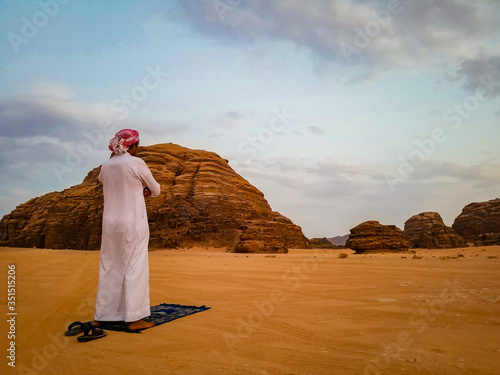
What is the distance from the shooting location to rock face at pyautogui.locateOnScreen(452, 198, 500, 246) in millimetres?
45906

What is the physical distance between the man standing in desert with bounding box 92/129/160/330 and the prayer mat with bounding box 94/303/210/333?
0.09 metres

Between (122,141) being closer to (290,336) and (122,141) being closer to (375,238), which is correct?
(290,336)

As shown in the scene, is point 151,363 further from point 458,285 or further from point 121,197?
point 458,285

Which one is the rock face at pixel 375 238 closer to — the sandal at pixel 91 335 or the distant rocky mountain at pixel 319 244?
the sandal at pixel 91 335

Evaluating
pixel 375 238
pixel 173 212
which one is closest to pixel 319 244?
pixel 173 212

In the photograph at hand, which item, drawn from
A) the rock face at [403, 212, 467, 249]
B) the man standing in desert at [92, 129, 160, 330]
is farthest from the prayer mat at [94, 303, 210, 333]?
Answer: the rock face at [403, 212, 467, 249]

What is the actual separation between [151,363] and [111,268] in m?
1.55

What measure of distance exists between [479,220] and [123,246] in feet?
180

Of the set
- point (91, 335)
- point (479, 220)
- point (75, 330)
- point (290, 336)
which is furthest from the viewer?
point (479, 220)

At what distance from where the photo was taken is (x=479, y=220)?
47344 millimetres

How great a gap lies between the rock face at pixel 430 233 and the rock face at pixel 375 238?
16427 mm

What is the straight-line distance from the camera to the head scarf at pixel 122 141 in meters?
4.03

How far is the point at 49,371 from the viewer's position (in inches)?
94.0

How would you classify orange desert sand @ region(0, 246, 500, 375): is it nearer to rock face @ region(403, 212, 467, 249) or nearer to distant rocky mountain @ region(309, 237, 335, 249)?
rock face @ region(403, 212, 467, 249)
